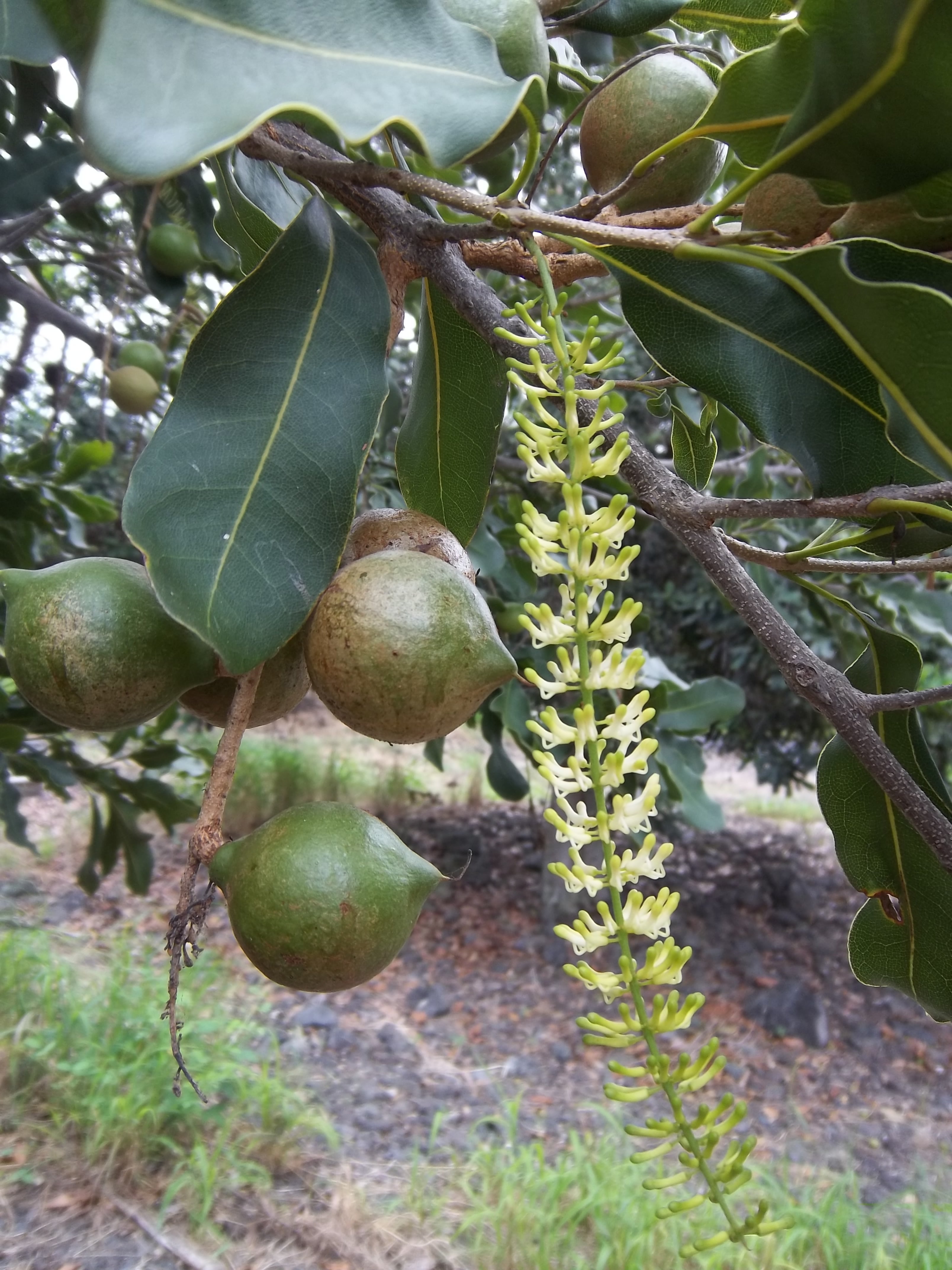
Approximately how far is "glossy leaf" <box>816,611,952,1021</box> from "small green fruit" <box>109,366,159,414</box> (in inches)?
101

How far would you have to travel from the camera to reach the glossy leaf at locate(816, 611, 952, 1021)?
1.04m

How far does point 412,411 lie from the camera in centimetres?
124

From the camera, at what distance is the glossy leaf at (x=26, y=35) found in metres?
0.74

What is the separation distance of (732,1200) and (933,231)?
355 centimetres

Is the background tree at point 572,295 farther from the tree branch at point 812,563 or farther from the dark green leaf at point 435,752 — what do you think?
the dark green leaf at point 435,752

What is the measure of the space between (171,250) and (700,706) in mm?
2071

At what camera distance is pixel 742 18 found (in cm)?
118

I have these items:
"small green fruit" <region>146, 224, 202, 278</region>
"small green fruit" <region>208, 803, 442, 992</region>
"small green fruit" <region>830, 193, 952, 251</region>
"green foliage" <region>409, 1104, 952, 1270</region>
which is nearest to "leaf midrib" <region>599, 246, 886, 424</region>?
"small green fruit" <region>830, 193, 952, 251</region>

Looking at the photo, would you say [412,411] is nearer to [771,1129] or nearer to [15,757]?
[15,757]

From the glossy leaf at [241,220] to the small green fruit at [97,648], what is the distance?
47cm

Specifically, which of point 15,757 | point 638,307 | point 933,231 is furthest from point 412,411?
point 15,757

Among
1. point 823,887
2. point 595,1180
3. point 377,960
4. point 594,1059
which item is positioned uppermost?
point 377,960

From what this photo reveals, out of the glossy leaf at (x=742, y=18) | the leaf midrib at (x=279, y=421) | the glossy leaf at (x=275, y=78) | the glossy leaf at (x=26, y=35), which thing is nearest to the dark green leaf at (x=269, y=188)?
the leaf midrib at (x=279, y=421)

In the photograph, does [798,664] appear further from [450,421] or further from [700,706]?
[700,706]
